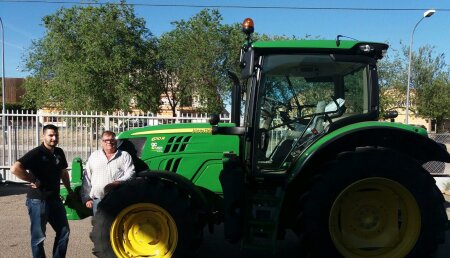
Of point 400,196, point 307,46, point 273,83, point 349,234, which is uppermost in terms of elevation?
point 307,46

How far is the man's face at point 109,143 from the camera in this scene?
4.46 m

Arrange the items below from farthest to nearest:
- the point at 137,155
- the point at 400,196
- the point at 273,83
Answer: the point at 137,155
the point at 273,83
the point at 400,196

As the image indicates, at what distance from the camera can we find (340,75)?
14.1 ft

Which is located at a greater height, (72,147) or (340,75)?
(340,75)

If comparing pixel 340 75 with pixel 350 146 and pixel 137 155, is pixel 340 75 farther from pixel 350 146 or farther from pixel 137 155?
pixel 137 155

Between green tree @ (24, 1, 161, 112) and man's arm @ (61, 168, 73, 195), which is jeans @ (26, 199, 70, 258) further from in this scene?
green tree @ (24, 1, 161, 112)

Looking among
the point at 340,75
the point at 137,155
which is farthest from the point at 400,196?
the point at 137,155

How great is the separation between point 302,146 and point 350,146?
50cm

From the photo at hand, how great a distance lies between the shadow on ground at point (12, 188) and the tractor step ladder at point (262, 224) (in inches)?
261

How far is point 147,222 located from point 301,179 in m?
1.55

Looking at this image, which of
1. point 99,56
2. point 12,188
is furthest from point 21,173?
point 99,56

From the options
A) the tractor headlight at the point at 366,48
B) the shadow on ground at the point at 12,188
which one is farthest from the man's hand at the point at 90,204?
the shadow on ground at the point at 12,188

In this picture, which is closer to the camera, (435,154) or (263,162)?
(435,154)

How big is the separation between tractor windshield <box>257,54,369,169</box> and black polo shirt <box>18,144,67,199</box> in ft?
6.86
